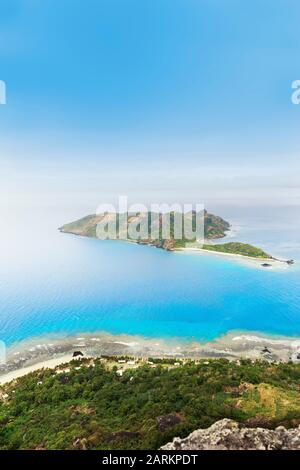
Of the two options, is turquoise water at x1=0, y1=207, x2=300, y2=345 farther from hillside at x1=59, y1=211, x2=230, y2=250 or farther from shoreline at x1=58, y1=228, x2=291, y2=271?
hillside at x1=59, y1=211, x2=230, y2=250

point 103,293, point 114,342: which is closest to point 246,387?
point 114,342

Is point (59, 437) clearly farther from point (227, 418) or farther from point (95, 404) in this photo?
point (227, 418)

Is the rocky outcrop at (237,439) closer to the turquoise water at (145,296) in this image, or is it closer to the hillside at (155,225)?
the turquoise water at (145,296)

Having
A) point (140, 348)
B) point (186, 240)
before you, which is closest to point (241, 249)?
Answer: point (186, 240)

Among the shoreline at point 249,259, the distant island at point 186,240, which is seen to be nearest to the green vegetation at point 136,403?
the shoreline at point 249,259

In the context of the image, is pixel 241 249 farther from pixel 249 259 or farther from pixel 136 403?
pixel 136 403
